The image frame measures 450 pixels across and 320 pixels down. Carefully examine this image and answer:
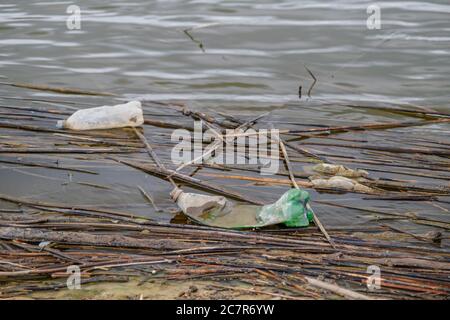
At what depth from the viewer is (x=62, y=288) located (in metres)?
2.80

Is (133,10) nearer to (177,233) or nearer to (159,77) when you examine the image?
(159,77)

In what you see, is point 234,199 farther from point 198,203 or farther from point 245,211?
point 198,203

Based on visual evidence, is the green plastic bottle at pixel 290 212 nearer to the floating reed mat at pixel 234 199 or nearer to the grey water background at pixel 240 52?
the floating reed mat at pixel 234 199

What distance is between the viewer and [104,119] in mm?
4676

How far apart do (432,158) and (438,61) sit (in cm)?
248

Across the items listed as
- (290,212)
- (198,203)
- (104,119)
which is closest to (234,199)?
(198,203)

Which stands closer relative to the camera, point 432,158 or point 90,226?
point 90,226

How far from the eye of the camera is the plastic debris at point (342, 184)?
3771 millimetres

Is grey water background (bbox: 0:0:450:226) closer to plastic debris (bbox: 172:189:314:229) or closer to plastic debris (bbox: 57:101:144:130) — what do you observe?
plastic debris (bbox: 57:101:144:130)

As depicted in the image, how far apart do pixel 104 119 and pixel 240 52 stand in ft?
7.89

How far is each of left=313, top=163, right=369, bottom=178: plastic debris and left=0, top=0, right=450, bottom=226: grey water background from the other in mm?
1078

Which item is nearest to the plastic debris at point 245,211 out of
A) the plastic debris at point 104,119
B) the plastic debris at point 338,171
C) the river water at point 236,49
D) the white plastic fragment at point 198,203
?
the white plastic fragment at point 198,203

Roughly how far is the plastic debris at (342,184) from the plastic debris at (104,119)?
4.97 ft
